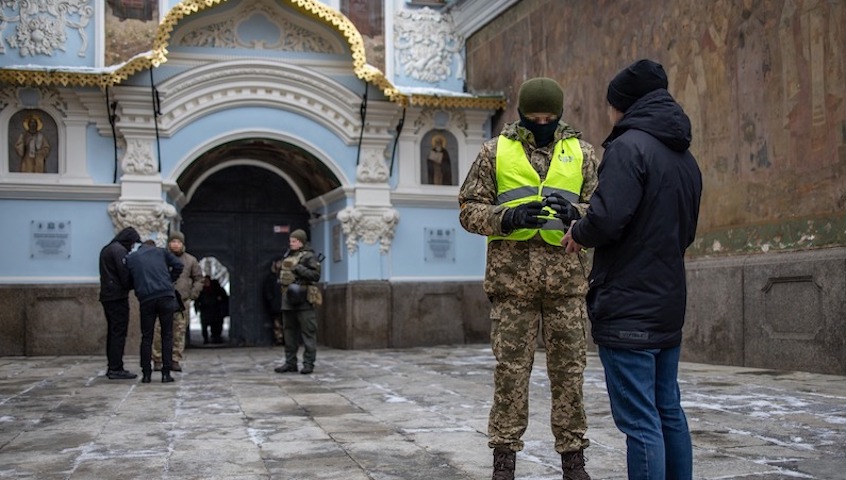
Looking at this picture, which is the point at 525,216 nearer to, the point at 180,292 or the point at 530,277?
the point at 530,277

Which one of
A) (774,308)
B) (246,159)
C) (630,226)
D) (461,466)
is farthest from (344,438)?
(246,159)

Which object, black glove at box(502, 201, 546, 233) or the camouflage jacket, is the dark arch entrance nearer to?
the camouflage jacket

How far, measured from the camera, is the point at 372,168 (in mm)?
16578

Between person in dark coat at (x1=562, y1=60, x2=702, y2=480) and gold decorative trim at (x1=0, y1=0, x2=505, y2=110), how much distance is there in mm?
12098

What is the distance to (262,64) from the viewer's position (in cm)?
1609

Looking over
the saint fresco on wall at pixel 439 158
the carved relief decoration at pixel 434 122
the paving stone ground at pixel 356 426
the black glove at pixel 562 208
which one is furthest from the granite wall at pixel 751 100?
the black glove at pixel 562 208

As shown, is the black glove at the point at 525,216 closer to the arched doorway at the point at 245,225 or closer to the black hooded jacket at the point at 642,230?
the black hooded jacket at the point at 642,230

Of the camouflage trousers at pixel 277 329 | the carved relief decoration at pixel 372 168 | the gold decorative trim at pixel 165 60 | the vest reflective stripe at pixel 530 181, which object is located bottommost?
the camouflage trousers at pixel 277 329

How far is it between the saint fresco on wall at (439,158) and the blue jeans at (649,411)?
43.9 ft

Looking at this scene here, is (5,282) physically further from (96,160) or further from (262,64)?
(262,64)

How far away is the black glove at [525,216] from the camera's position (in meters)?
4.41

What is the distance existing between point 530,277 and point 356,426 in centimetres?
301

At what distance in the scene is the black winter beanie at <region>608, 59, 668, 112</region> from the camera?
3895 millimetres

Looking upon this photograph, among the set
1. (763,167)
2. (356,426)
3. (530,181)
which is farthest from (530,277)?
(763,167)
